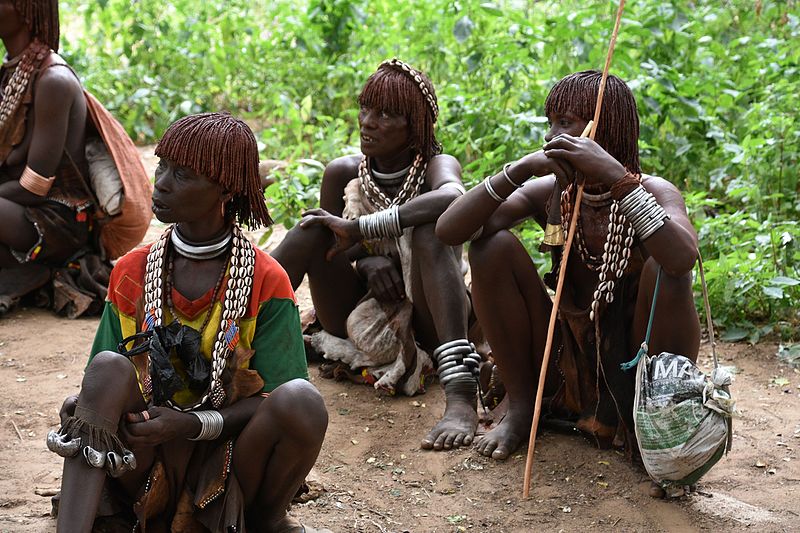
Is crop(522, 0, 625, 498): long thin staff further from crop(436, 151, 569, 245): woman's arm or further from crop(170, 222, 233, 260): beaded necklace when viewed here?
crop(170, 222, 233, 260): beaded necklace

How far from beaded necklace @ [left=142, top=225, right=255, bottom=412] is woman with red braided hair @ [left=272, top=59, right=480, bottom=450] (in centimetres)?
126

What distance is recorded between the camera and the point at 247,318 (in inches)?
117

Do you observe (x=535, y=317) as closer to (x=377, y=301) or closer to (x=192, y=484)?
(x=377, y=301)

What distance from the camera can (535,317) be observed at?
3.74 metres

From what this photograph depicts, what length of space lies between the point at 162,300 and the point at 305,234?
1426 mm

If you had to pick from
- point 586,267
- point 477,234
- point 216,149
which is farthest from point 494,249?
point 216,149

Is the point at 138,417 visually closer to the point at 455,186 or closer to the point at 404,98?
the point at 455,186

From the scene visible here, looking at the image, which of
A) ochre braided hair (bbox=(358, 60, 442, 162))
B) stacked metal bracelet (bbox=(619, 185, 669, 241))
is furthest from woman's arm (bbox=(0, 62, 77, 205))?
stacked metal bracelet (bbox=(619, 185, 669, 241))

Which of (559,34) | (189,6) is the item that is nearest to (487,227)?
(559,34)

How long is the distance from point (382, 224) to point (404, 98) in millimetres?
512

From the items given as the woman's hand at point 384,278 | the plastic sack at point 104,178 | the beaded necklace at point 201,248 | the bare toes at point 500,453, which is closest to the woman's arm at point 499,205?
the woman's hand at point 384,278

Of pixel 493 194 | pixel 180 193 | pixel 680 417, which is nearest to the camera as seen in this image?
pixel 180 193

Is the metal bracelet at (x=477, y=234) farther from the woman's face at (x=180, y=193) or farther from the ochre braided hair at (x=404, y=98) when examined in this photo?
the woman's face at (x=180, y=193)

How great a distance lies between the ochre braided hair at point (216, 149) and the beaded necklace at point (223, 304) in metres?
0.20
